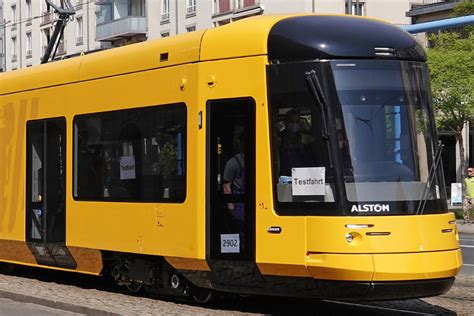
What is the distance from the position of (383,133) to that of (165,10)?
1859 inches

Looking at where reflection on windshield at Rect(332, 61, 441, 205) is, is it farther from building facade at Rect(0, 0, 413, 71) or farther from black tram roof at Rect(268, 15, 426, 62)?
building facade at Rect(0, 0, 413, 71)

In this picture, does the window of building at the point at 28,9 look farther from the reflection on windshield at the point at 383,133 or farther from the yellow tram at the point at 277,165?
the reflection on windshield at the point at 383,133

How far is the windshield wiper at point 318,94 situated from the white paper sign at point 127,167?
9.74ft

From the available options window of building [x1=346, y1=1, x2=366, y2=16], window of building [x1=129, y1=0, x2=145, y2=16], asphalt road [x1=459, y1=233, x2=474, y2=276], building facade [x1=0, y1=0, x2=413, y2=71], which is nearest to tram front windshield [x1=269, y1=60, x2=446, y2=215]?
asphalt road [x1=459, y1=233, x2=474, y2=276]

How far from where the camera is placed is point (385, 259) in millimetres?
8844

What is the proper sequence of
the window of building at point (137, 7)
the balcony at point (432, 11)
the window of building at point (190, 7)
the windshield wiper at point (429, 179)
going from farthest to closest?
1. the window of building at point (137, 7)
2. the window of building at point (190, 7)
3. the balcony at point (432, 11)
4. the windshield wiper at point (429, 179)

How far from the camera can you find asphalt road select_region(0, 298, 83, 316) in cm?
1045

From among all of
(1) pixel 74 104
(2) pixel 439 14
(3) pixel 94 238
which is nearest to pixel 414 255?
(3) pixel 94 238

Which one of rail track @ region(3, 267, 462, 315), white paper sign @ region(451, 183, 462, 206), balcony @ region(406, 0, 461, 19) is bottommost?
rail track @ region(3, 267, 462, 315)

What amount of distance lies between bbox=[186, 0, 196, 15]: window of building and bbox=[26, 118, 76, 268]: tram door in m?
40.1

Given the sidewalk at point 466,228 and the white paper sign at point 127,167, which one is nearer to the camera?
the white paper sign at point 127,167

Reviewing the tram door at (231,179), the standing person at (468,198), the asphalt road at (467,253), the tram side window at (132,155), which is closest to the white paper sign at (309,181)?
the tram door at (231,179)

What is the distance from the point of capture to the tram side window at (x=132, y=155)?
10.6 meters

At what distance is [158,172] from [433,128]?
3298 mm
